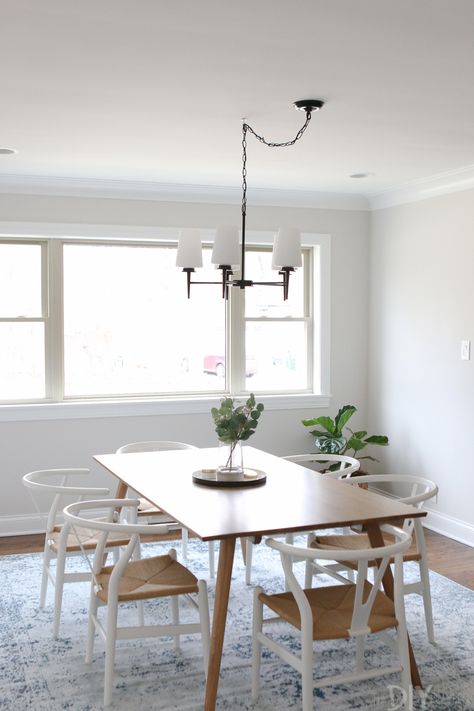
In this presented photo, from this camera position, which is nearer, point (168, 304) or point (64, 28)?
point (64, 28)

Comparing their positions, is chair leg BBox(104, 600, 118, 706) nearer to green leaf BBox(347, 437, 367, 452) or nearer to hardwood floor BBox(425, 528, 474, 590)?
hardwood floor BBox(425, 528, 474, 590)

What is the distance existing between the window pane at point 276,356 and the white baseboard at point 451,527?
4.66 feet

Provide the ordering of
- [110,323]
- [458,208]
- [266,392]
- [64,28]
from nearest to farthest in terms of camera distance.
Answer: [64,28] → [458,208] → [110,323] → [266,392]

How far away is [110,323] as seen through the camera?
5746mm

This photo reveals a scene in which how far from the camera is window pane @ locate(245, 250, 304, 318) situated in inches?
239

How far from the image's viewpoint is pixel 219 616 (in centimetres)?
286

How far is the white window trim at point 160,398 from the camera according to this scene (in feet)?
17.7

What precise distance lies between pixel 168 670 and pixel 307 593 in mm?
752

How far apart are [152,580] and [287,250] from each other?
1573 millimetres

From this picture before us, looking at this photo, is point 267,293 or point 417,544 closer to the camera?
point 417,544

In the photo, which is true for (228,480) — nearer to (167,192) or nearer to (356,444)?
(356,444)

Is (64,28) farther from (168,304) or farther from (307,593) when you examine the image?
(168,304)

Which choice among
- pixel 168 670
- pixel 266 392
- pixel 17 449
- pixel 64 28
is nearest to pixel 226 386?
pixel 266 392

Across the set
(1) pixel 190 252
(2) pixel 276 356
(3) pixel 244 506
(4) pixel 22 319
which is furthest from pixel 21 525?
(3) pixel 244 506
